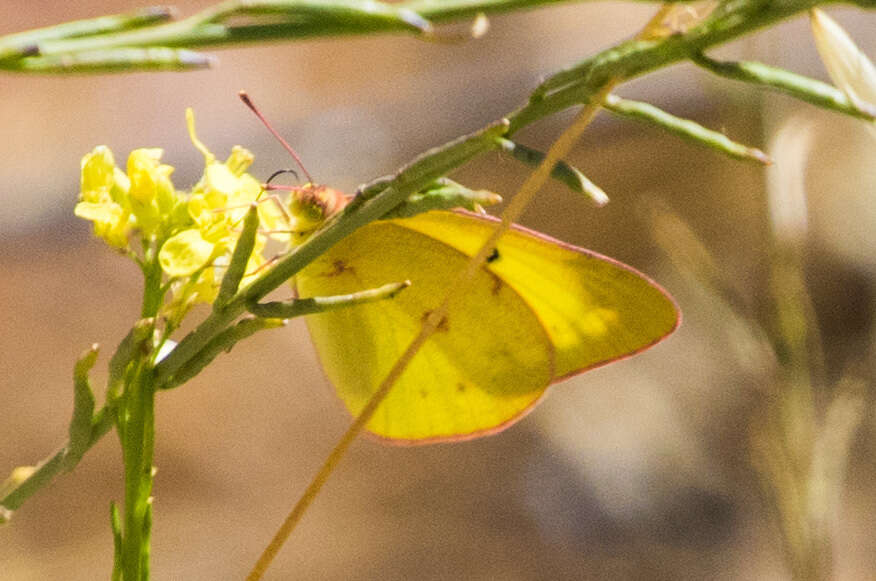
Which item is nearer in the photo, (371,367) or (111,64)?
(111,64)

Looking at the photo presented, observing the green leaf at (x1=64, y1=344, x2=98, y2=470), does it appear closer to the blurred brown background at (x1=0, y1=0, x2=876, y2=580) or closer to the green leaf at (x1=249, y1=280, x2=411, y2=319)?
the green leaf at (x1=249, y1=280, x2=411, y2=319)

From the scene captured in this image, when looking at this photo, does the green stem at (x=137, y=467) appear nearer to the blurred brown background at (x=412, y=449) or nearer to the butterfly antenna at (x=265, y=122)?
the butterfly antenna at (x=265, y=122)

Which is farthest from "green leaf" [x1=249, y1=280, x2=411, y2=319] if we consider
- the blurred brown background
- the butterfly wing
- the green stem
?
the blurred brown background

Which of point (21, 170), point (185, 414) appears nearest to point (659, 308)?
point (185, 414)

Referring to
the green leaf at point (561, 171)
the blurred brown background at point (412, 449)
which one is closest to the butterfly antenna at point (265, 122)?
the green leaf at point (561, 171)

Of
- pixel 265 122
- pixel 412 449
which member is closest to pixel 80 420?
pixel 265 122

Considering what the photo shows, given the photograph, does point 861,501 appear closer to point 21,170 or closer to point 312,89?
point 312,89

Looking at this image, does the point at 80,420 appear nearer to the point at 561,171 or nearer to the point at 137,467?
the point at 137,467

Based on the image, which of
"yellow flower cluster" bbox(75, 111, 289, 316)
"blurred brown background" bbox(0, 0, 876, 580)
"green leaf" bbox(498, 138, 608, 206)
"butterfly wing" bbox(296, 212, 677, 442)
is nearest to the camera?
"green leaf" bbox(498, 138, 608, 206)

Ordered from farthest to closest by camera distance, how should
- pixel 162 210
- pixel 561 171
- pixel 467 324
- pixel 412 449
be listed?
pixel 412 449 < pixel 467 324 < pixel 162 210 < pixel 561 171
